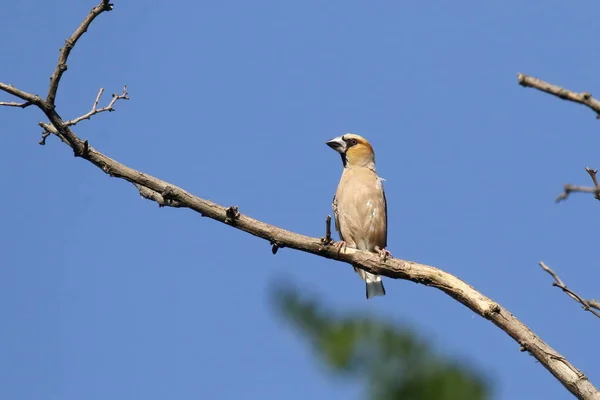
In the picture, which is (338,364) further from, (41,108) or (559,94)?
(41,108)

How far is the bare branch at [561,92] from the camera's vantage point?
3.98 m

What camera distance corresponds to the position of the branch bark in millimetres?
6383

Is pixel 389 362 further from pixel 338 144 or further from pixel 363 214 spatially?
pixel 338 144

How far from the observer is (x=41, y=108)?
22.2ft

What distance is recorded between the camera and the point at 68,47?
6.31 meters

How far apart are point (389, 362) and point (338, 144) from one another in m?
8.69

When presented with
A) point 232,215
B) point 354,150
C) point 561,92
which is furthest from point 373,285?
point 561,92

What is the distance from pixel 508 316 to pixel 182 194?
2.90 m

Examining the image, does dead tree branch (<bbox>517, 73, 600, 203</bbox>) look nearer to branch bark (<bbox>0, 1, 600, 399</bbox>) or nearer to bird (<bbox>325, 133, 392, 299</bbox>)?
branch bark (<bbox>0, 1, 600, 399</bbox>)

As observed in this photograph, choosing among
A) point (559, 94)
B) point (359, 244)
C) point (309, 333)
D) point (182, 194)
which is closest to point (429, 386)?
point (309, 333)

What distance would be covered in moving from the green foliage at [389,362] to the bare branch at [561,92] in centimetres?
181

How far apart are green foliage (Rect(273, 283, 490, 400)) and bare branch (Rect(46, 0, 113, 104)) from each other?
13.3 ft

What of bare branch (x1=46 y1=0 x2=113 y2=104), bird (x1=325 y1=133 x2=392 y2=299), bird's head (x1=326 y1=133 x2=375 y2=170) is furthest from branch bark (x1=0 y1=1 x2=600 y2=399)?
bird's head (x1=326 y1=133 x2=375 y2=170)

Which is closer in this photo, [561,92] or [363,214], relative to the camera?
[561,92]
